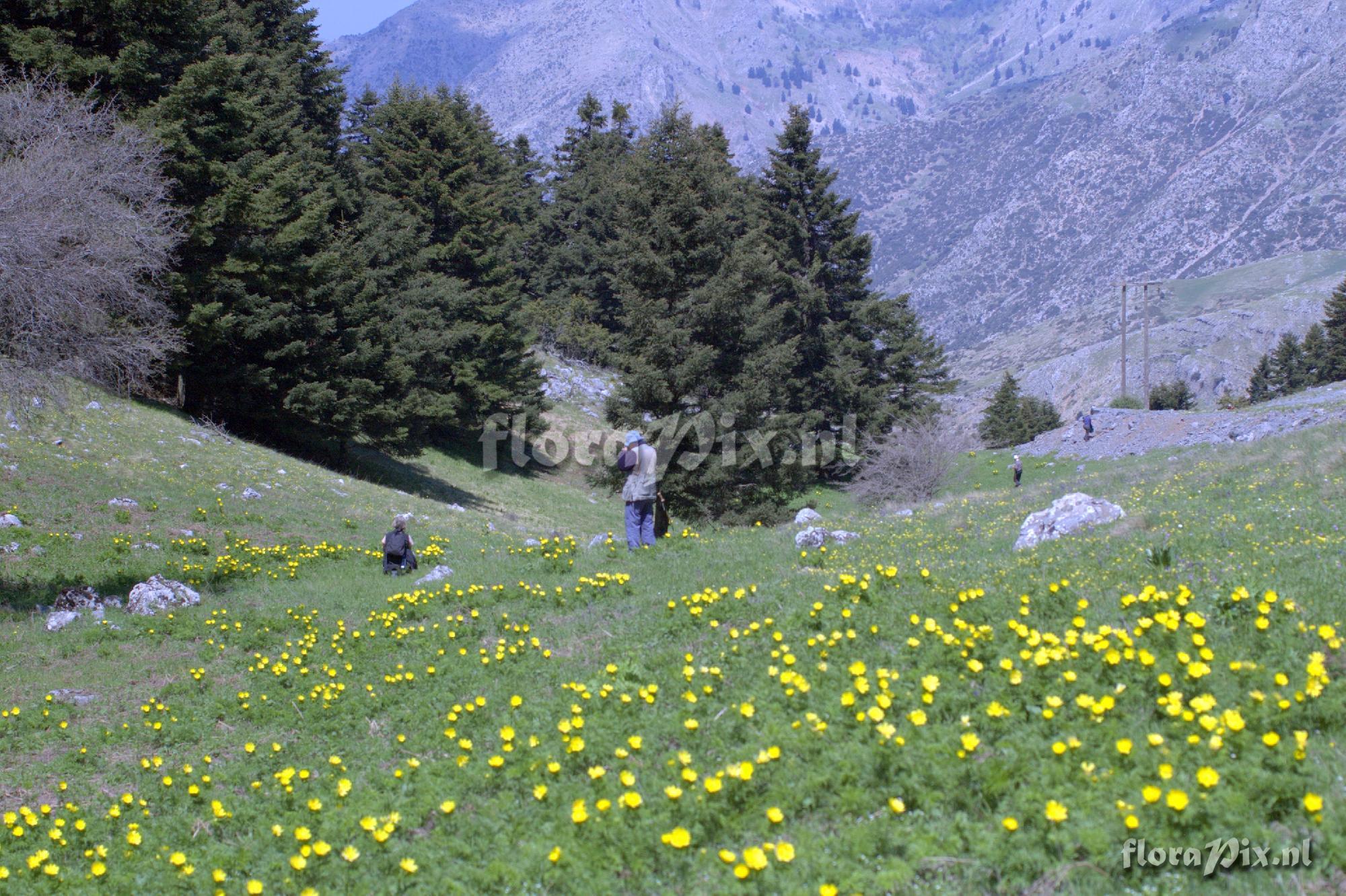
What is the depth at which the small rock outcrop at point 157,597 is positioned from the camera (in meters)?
11.1

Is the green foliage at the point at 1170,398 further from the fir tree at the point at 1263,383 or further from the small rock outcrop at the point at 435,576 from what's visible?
the small rock outcrop at the point at 435,576

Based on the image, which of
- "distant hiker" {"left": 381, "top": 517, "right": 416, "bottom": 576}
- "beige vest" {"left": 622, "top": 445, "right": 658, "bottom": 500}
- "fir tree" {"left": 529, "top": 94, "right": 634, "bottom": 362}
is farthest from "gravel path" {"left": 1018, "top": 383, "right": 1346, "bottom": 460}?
"distant hiker" {"left": 381, "top": 517, "right": 416, "bottom": 576}

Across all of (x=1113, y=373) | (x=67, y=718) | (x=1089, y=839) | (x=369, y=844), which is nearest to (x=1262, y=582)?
(x=1089, y=839)

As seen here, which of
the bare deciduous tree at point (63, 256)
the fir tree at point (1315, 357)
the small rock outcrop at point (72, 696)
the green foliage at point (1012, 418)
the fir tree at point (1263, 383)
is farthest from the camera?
the fir tree at point (1263, 383)

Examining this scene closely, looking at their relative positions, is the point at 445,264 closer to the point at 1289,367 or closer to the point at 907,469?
the point at 907,469

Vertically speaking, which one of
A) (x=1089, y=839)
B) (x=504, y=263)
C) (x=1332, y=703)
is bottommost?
(x=1089, y=839)

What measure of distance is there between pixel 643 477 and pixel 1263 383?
79.0m

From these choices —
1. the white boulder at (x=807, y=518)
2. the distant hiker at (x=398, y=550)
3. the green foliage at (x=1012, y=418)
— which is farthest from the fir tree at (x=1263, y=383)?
the distant hiker at (x=398, y=550)

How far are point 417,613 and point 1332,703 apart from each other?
26.6 ft

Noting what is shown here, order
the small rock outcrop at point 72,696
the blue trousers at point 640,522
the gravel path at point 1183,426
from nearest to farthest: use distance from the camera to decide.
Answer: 1. the small rock outcrop at point 72,696
2. the blue trousers at point 640,522
3. the gravel path at point 1183,426

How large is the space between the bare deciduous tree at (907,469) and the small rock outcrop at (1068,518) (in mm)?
19445

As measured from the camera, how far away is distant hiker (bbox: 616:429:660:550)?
12.0 m

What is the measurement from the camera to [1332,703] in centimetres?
406

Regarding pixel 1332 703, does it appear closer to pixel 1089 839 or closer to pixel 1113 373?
pixel 1089 839
